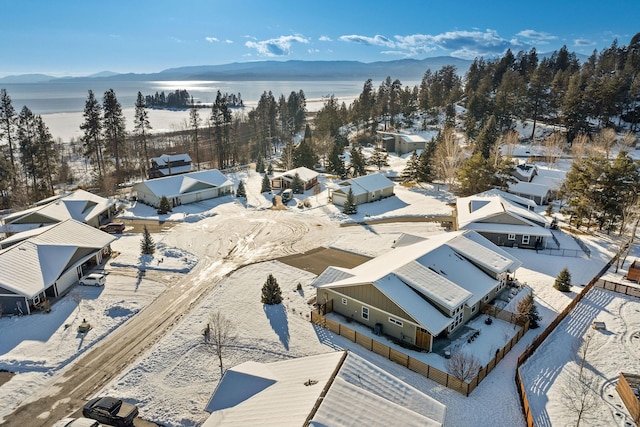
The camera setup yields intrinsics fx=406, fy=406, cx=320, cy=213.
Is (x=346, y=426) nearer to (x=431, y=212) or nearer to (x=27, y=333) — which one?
(x=27, y=333)

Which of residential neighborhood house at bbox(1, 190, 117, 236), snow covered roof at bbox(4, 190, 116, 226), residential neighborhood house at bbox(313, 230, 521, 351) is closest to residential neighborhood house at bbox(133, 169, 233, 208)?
residential neighborhood house at bbox(1, 190, 117, 236)

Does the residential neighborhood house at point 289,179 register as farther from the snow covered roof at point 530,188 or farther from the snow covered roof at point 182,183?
the snow covered roof at point 530,188

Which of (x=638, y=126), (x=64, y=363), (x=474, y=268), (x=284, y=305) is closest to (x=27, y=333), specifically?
(x=64, y=363)

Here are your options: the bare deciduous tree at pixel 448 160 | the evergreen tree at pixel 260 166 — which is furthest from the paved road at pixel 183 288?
the bare deciduous tree at pixel 448 160

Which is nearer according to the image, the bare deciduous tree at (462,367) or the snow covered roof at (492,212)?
the bare deciduous tree at (462,367)

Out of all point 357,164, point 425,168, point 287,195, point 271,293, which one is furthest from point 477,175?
point 271,293

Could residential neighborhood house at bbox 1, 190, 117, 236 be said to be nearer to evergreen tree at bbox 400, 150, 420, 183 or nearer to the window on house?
the window on house

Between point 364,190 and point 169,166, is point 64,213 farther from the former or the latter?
point 364,190
